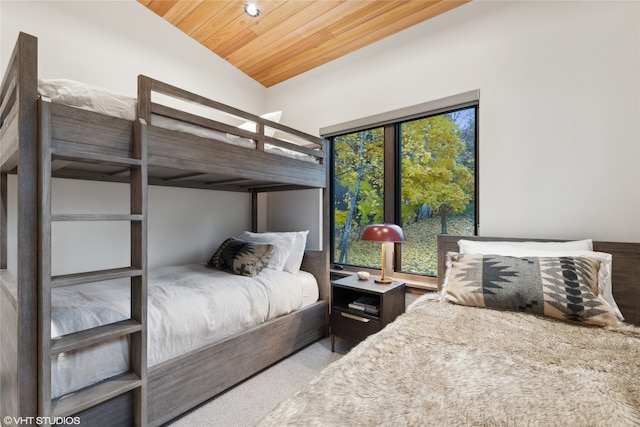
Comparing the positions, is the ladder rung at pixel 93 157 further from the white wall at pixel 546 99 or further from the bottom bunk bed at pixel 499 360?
the white wall at pixel 546 99

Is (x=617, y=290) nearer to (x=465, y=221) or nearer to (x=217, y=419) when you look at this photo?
(x=465, y=221)

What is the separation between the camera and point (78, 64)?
225cm

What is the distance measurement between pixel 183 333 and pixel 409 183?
83.1 inches

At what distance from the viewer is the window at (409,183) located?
2359mm

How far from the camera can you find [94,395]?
4.10 ft

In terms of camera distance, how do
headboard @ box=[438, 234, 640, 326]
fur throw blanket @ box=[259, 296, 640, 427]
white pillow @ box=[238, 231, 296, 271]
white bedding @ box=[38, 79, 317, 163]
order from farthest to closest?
white pillow @ box=[238, 231, 296, 271] < headboard @ box=[438, 234, 640, 326] < white bedding @ box=[38, 79, 317, 163] < fur throw blanket @ box=[259, 296, 640, 427]

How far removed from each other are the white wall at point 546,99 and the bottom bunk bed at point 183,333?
1701 mm

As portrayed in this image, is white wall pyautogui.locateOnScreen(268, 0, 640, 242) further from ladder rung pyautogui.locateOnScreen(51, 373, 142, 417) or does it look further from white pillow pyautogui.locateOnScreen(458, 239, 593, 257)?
ladder rung pyautogui.locateOnScreen(51, 373, 142, 417)

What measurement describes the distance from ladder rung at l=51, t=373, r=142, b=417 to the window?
2.09 meters

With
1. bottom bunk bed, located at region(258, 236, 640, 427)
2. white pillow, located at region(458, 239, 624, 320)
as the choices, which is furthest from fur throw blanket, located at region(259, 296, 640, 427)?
white pillow, located at region(458, 239, 624, 320)

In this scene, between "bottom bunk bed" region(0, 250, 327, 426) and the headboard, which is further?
the headboard

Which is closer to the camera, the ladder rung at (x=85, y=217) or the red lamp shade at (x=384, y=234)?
the ladder rung at (x=85, y=217)

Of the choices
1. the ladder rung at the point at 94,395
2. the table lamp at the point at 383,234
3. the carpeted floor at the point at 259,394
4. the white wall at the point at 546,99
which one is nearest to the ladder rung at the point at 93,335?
the ladder rung at the point at 94,395

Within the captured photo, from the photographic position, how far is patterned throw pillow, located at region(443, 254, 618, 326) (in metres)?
1.33
